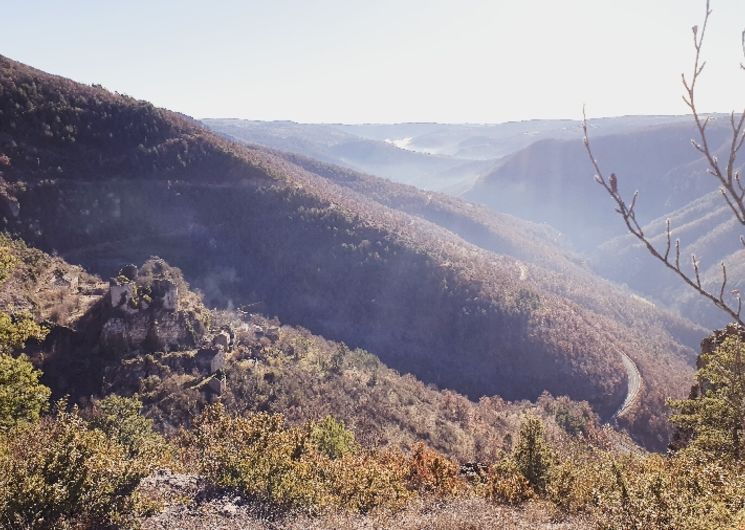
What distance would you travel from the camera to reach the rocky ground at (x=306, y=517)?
16.3 metres

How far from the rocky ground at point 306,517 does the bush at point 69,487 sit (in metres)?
1.26

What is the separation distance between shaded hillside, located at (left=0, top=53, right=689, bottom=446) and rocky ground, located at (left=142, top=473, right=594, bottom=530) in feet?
253

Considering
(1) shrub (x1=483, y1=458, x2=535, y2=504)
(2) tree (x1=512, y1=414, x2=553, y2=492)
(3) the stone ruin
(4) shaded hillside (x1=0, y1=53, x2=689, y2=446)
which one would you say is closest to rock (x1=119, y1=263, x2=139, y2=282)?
(3) the stone ruin

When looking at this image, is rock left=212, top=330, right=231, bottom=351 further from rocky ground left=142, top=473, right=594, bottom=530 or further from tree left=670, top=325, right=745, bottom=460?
tree left=670, top=325, right=745, bottom=460

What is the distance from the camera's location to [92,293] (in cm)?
6378

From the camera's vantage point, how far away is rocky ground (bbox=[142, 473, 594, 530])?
16266 millimetres

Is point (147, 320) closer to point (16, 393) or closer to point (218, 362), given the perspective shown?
point (218, 362)

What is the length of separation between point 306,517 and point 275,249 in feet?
386

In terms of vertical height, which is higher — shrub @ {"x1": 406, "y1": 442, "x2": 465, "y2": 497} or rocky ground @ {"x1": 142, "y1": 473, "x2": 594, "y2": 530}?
rocky ground @ {"x1": 142, "y1": 473, "x2": 594, "y2": 530}

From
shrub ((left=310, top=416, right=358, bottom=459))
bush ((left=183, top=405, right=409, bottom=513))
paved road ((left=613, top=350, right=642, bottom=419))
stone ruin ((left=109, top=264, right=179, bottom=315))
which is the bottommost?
paved road ((left=613, top=350, right=642, bottom=419))

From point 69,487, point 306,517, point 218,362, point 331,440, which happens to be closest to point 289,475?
point 306,517

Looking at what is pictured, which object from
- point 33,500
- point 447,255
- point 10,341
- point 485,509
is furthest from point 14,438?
point 447,255

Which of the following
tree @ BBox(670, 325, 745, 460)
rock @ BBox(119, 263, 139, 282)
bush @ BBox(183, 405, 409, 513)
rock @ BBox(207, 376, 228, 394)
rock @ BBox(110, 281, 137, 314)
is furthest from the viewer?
rock @ BBox(119, 263, 139, 282)

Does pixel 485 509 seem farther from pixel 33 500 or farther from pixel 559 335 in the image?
pixel 559 335
